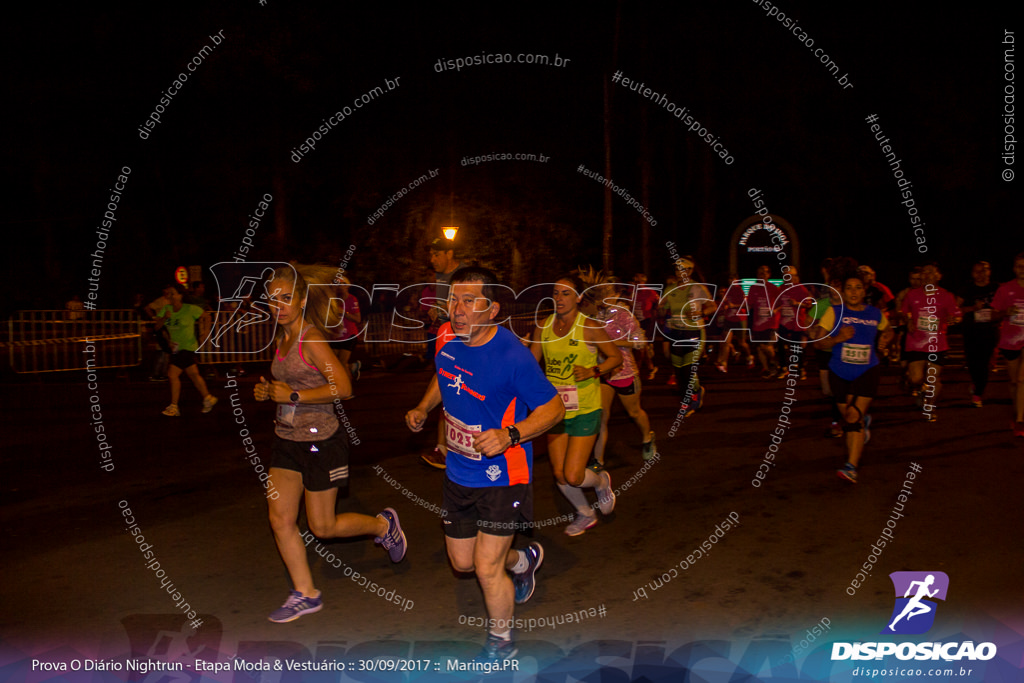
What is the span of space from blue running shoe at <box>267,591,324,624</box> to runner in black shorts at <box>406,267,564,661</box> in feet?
3.36

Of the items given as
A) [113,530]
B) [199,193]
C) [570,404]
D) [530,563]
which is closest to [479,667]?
[530,563]

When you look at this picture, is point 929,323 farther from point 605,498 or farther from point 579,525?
point 579,525

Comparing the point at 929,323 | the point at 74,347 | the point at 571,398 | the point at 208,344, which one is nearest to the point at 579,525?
the point at 571,398

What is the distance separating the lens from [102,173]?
2941cm

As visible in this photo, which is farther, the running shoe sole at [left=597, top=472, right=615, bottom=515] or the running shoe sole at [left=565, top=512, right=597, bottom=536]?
the running shoe sole at [left=597, top=472, right=615, bottom=515]

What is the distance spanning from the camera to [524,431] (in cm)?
395

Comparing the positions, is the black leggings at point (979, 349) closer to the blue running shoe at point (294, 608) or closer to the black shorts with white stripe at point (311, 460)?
the black shorts with white stripe at point (311, 460)

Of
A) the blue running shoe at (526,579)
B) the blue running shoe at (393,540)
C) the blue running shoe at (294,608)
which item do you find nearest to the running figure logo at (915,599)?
the blue running shoe at (526,579)

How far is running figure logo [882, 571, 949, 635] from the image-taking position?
445 centimetres

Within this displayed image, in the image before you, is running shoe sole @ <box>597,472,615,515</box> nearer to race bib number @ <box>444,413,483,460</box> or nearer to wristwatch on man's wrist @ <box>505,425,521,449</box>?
race bib number @ <box>444,413,483,460</box>

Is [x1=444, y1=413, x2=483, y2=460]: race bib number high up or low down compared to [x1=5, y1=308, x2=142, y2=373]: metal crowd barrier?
down

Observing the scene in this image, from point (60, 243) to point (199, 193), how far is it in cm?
1325

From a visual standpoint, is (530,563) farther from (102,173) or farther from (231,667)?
(102,173)

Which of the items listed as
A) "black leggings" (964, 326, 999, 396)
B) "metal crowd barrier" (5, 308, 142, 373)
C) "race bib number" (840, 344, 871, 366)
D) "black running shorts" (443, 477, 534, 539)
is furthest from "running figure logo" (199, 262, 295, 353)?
"black running shorts" (443, 477, 534, 539)
